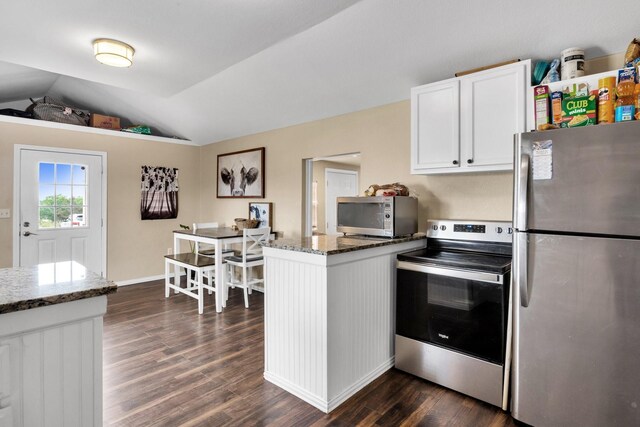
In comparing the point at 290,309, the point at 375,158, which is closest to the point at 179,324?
the point at 290,309

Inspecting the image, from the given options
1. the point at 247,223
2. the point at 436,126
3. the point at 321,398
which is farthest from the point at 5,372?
the point at 247,223

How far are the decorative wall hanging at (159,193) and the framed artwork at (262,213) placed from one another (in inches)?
58.4

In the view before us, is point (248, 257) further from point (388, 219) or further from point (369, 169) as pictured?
point (388, 219)

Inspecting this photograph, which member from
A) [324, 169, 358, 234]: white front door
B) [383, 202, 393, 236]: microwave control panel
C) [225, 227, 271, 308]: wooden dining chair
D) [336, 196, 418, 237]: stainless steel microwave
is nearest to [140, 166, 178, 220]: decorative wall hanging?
[225, 227, 271, 308]: wooden dining chair

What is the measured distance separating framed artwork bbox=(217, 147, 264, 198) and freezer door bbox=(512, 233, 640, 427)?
138 inches

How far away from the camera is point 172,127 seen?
524cm

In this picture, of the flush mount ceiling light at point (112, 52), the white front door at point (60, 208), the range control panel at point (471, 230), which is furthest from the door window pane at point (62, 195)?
the range control panel at point (471, 230)

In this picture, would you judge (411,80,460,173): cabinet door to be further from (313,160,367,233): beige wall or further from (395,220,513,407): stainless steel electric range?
(313,160,367,233): beige wall

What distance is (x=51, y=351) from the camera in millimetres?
1056

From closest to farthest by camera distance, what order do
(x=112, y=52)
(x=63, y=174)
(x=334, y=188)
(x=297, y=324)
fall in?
(x=297, y=324) → (x=112, y=52) → (x=63, y=174) → (x=334, y=188)

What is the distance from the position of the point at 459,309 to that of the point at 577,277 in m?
0.69

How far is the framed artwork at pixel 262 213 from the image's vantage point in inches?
179

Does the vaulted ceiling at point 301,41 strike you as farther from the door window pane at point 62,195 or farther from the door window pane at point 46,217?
the door window pane at point 46,217

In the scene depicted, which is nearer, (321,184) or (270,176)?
(270,176)
